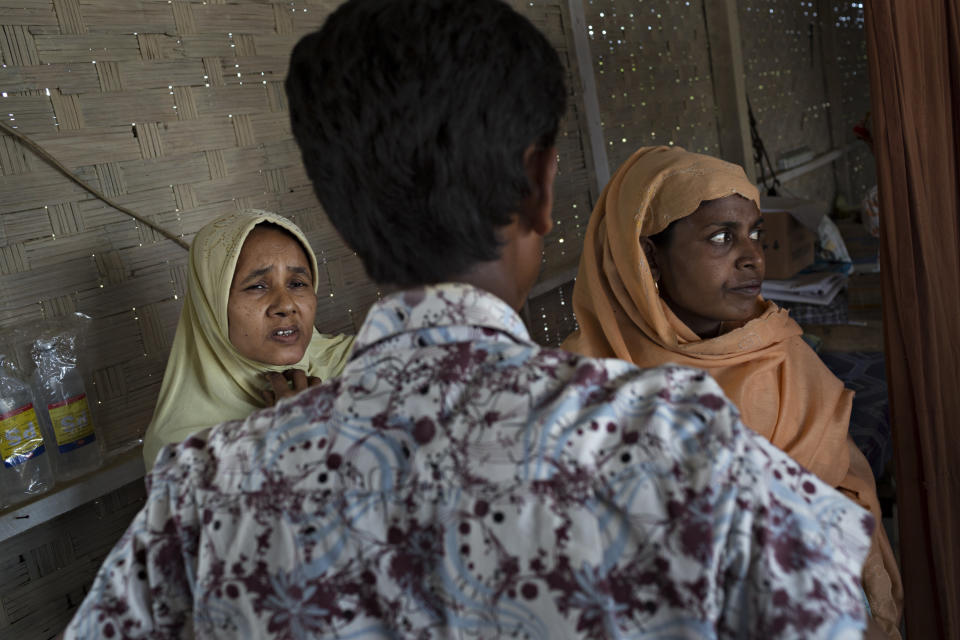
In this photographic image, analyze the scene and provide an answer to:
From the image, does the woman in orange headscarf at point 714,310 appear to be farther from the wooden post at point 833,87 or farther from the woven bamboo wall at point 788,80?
the wooden post at point 833,87

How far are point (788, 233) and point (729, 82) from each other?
116 cm

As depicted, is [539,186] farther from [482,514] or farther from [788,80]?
[788,80]

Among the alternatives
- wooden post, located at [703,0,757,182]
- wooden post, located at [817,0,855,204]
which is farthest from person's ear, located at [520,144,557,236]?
wooden post, located at [817,0,855,204]

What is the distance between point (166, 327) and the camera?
1949 millimetres

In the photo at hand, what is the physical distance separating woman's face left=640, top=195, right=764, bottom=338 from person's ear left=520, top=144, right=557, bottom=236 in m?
1.10

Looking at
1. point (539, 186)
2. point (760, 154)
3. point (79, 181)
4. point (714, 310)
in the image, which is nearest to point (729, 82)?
point (760, 154)

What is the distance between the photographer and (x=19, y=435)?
1494 mm

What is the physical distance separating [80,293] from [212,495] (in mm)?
1249

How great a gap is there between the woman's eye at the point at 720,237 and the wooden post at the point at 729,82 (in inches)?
86.9

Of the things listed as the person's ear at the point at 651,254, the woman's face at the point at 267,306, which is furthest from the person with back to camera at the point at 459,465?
the person's ear at the point at 651,254

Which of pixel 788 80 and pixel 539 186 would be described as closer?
pixel 539 186

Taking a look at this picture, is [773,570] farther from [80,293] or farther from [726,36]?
[726,36]

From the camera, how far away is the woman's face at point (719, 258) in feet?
5.73

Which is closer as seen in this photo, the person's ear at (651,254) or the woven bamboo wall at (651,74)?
the person's ear at (651,254)
